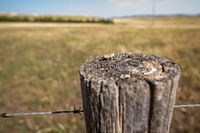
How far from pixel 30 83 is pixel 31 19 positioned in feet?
220

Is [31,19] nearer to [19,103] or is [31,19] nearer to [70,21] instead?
[70,21]

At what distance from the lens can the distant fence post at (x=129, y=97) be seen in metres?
0.94

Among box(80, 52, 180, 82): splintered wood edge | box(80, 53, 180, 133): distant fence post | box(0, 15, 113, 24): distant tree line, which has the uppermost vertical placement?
box(0, 15, 113, 24): distant tree line

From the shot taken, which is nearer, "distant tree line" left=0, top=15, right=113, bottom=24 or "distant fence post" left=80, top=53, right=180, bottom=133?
"distant fence post" left=80, top=53, right=180, bottom=133

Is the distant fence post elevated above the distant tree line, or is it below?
below

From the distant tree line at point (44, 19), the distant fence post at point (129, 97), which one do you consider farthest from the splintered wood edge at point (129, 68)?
the distant tree line at point (44, 19)

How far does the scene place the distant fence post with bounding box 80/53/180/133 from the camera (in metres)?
0.94

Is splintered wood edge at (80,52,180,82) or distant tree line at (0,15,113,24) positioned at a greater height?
distant tree line at (0,15,113,24)

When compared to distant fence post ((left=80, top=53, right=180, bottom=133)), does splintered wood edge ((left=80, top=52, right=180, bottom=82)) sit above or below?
above

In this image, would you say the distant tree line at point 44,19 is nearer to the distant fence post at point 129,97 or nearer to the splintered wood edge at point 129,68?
the splintered wood edge at point 129,68

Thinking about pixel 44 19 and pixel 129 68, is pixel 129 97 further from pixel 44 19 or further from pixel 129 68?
pixel 44 19

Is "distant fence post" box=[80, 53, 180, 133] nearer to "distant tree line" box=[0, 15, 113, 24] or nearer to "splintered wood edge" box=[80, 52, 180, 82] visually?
"splintered wood edge" box=[80, 52, 180, 82]

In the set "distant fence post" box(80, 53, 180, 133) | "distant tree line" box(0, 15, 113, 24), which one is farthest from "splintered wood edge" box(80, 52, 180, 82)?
"distant tree line" box(0, 15, 113, 24)

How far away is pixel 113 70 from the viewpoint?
1.09 meters
